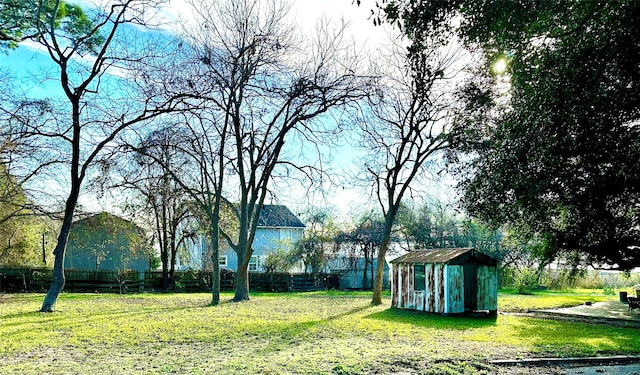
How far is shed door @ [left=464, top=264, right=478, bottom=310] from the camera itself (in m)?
16.9

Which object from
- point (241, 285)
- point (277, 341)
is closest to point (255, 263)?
point (241, 285)

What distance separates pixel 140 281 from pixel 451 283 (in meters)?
19.3

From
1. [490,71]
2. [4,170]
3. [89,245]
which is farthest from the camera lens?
[89,245]

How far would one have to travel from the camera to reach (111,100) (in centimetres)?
1667

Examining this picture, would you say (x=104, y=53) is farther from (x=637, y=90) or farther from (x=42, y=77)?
(x=637, y=90)

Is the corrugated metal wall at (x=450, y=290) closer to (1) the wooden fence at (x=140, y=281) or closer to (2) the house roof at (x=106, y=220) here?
(1) the wooden fence at (x=140, y=281)

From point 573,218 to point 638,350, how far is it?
3.05 m

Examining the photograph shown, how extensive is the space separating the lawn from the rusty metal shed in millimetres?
641

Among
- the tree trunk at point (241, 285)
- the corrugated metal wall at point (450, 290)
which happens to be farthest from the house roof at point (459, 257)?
the tree trunk at point (241, 285)

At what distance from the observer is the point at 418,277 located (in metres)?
17.6

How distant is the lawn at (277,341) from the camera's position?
25.6 feet

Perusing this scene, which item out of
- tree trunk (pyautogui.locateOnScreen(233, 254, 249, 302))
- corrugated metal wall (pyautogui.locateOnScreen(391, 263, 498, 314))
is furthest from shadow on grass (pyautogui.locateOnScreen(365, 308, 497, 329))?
tree trunk (pyautogui.locateOnScreen(233, 254, 249, 302))

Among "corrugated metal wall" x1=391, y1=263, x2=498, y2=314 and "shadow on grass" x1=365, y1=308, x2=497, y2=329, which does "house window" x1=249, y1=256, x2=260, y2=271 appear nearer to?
"shadow on grass" x1=365, y1=308, x2=497, y2=329

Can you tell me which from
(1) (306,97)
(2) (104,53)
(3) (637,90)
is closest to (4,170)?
(2) (104,53)
